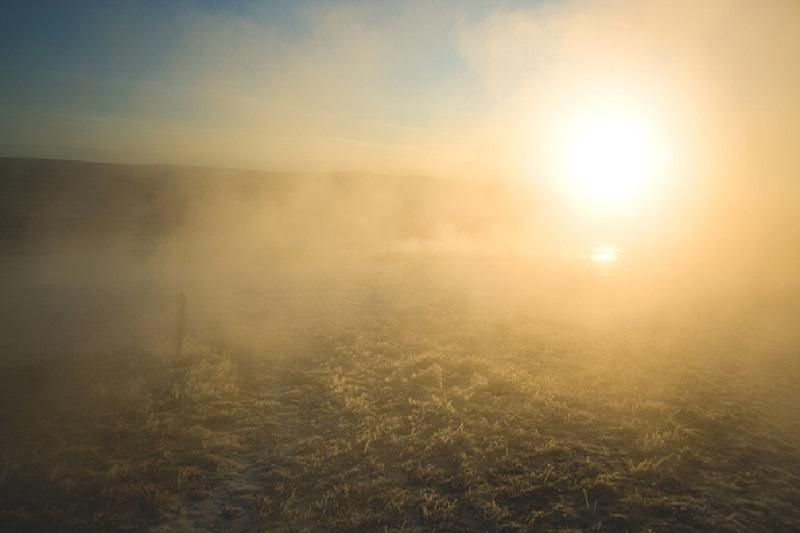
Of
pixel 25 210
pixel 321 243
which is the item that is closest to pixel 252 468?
pixel 321 243

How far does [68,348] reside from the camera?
517 inches

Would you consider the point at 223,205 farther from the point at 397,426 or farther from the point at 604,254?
the point at 397,426

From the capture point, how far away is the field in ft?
20.9

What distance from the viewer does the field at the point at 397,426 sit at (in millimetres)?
6375

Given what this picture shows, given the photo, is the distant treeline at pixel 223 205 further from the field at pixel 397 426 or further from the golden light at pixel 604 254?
the field at pixel 397 426

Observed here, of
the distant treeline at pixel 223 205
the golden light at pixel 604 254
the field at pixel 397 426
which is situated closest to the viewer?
the field at pixel 397 426

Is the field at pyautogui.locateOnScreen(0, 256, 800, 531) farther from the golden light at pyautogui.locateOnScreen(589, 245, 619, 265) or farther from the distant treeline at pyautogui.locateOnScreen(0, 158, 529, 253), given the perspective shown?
the distant treeline at pyautogui.locateOnScreen(0, 158, 529, 253)

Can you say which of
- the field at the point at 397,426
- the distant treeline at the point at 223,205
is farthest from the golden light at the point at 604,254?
the field at the point at 397,426

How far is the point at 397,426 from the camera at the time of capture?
878cm

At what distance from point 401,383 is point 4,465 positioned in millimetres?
7387

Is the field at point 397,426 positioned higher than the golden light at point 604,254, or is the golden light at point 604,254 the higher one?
the golden light at point 604,254

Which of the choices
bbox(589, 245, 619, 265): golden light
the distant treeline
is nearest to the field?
bbox(589, 245, 619, 265): golden light

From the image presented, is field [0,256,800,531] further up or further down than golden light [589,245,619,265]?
further down

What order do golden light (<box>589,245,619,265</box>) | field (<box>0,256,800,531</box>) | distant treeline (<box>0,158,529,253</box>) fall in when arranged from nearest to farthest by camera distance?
field (<box>0,256,800,531</box>) < golden light (<box>589,245,619,265</box>) < distant treeline (<box>0,158,529,253</box>)
